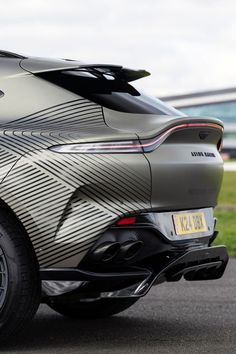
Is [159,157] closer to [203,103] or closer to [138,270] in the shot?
[138,270]

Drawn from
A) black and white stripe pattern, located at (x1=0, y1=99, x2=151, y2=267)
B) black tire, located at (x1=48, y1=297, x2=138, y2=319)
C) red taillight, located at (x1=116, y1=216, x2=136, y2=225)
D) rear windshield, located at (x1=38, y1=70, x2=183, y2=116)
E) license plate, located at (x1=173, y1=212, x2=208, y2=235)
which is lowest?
black tire, located at (x1=48, y1=297, x2=138, y2=319)

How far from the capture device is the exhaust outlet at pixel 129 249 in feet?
18.4

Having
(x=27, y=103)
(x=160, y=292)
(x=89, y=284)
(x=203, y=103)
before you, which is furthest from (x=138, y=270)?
(x=203, y=103)

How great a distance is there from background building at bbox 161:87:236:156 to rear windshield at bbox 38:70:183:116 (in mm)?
106709

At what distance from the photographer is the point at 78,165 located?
5582 mm

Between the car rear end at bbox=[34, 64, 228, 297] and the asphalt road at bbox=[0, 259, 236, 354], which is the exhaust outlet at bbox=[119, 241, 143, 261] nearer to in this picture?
the car rear end at bbox=[34, 64, 228, 297]

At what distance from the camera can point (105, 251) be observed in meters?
5.58

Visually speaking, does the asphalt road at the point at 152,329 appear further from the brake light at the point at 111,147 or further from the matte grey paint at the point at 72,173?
the brake light at the point at 111,147

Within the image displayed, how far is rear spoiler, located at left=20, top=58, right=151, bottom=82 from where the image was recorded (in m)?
5.92

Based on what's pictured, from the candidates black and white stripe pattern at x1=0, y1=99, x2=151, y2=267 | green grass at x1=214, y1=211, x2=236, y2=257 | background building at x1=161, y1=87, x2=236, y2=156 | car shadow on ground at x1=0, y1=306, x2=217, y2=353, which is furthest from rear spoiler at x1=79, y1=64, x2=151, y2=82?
background building at x1=161, y1=87, x2=236, y2=156

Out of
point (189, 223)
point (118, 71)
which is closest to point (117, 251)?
point (189, 223)

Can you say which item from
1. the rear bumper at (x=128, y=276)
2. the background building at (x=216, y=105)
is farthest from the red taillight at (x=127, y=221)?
the background building at (x=216, y=105)

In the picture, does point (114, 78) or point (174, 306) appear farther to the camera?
point (174, 306)

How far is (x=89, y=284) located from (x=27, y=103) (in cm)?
110
